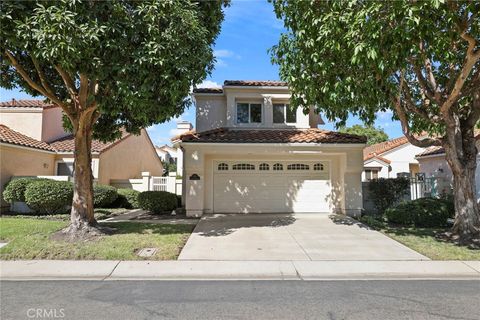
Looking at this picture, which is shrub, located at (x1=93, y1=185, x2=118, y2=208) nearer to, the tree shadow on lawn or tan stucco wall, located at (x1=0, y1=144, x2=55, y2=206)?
tan stucco wall, located at (x1=0, y1=144, x2=55, y2=206)

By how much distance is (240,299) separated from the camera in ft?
17.7

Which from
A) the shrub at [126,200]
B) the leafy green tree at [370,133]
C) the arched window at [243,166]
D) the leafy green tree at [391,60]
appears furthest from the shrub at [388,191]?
the leafy green tree at [370,133]

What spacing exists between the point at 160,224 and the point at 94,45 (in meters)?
6.25

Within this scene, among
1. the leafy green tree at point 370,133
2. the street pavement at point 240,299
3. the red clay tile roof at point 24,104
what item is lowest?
the street pavement at point 240,299

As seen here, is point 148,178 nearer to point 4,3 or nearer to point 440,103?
point 4,3

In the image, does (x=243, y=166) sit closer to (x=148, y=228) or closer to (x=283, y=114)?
(x=283, y=114)

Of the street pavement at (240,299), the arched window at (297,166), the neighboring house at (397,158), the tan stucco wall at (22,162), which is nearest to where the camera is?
the street pavement at (240,299)

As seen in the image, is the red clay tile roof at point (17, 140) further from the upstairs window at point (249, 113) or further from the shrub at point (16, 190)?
the upstairs window at point (249, 113)

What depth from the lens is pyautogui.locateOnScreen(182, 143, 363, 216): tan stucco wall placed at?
1364 centimetres

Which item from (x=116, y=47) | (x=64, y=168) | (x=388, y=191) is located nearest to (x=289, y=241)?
(x=116, y=47)

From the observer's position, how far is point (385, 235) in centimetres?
1040

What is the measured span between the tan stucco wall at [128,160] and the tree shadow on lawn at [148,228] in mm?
8099

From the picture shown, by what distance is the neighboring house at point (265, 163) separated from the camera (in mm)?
13680

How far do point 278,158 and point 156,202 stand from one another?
5597 millimetres
